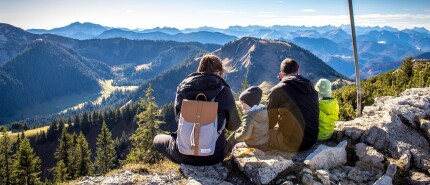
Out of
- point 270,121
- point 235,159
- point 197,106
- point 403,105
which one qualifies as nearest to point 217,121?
point 197,106

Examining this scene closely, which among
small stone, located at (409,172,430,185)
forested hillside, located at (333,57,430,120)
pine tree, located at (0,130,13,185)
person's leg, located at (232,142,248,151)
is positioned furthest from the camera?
pine tree, located at (0,130,13,185)

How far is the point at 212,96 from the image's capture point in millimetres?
8938

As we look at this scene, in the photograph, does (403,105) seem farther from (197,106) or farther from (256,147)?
(197,106)

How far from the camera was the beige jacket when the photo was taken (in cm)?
1009

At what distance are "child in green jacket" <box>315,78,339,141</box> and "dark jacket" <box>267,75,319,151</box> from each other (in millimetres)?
906

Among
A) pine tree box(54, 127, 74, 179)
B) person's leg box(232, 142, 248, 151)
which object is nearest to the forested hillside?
person's leg box(232, 142, 248, 151)

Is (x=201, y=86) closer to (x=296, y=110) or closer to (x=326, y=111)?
(x=296, y=110)

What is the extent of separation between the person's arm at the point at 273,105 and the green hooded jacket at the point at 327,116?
1.82 meters

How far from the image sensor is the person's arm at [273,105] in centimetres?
1031

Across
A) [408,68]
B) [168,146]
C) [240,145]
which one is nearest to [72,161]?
[168,146]

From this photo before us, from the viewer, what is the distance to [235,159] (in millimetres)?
9883

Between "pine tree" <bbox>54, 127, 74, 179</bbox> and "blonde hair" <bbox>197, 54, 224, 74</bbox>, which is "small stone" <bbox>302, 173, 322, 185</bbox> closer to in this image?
"blonde hair" <bbox>197, 54, 224, 74</bbox>

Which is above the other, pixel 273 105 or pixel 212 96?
pixel 212 96

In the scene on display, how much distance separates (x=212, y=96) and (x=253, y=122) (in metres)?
1.99
